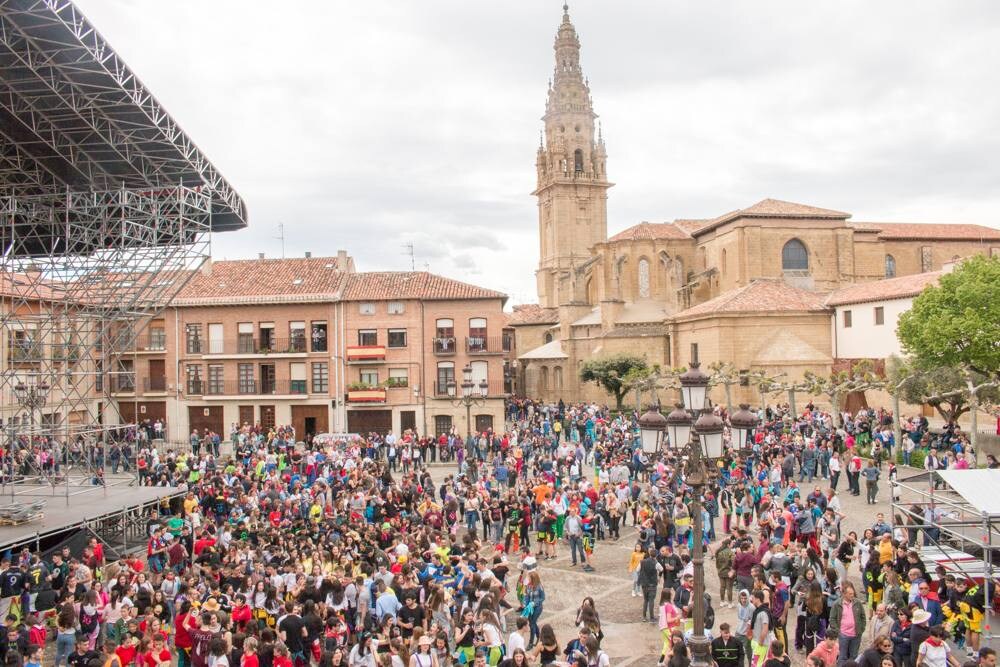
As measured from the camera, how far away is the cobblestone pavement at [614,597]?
11867 mm

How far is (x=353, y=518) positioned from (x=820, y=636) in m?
8.91

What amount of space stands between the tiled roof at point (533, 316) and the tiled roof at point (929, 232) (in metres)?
21.9

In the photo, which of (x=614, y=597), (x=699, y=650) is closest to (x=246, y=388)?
(x=614, y=597)

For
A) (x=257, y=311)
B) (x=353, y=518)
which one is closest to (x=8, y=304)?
(x=257, y=311)

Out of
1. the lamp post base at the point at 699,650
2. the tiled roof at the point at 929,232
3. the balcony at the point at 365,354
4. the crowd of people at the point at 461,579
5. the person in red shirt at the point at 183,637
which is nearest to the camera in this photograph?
the lamp post base at the point at 699,650

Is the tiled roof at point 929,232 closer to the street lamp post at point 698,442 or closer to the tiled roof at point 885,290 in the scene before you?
the tiled roof at point 885,290

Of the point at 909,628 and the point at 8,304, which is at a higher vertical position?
the point at 8,304

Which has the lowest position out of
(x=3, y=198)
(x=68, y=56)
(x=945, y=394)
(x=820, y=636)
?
(x=820, y=636)

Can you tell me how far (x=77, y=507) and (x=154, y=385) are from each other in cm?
2090

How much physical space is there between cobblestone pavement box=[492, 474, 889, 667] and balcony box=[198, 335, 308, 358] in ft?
70.2

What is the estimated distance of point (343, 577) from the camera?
11.9 meters

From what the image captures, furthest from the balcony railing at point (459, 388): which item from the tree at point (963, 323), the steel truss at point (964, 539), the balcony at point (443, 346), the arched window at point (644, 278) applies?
the steel truss at point (964, 539)

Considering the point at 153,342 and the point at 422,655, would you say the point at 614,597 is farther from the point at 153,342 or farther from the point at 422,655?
the point at 153,342

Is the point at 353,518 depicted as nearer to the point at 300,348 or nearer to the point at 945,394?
the point at 945,394
